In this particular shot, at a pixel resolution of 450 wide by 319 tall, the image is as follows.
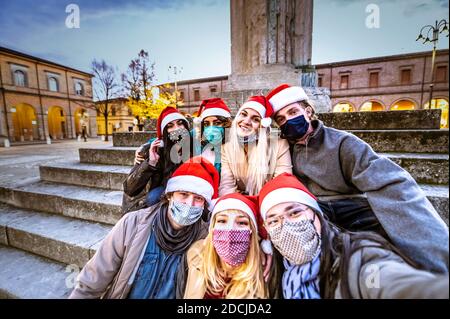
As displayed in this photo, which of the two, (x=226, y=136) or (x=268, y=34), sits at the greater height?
(x=268, y=34)

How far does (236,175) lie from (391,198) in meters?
1.24

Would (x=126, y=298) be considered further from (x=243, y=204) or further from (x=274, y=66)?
(x=274, y=66)

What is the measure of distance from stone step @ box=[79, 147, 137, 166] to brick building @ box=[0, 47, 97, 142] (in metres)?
22.9

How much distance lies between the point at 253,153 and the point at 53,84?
3718cm

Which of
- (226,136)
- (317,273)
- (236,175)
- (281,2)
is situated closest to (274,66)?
(281,2)

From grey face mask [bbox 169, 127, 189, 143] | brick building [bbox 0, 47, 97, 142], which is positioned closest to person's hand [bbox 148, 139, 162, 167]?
grey face mask [bbox 169, 127, 189, 143]

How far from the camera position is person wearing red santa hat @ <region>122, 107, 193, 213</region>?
2.09 metres

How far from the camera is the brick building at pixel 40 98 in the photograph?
2314 centimetres

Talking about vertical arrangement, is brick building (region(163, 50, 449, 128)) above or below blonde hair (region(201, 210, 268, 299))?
above

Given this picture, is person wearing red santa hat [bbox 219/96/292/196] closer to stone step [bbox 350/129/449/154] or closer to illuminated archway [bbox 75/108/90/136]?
stone step [bbox 350/129/449/154]

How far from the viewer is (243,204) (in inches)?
57.4

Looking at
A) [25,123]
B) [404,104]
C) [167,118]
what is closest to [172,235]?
[167,118]

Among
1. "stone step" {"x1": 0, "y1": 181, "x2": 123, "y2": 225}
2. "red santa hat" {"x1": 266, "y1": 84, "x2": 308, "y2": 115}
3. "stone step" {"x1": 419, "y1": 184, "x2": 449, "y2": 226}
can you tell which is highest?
"red santa hat" {"x1": 266, "y1": 84, "x2": 308, "y2": 115}

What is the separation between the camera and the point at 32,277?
2.14 metres
